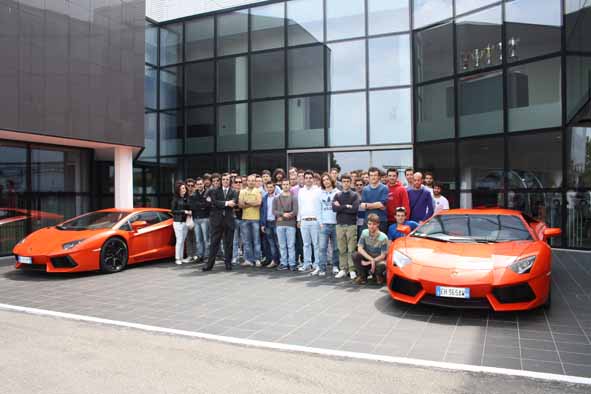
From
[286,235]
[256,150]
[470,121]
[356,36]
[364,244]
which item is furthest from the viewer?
[256,150]

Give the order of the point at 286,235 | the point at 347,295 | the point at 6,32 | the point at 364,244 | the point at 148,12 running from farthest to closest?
the point at 148,12 < the point at 6,32 < the point at 286,235 < the point at 364,244 < the point at 347,295

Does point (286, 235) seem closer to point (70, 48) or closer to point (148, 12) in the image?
point (70, 48)

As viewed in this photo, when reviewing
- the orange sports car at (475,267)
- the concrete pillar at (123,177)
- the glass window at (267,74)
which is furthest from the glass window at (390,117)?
the orange sports car at (475,267)

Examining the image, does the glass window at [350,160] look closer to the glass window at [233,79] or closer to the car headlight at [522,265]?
the glass window at [233,79]

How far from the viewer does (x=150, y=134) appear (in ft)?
58.7

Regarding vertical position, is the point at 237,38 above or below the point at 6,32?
above

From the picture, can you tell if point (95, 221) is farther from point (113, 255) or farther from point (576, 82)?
point (576, 82)

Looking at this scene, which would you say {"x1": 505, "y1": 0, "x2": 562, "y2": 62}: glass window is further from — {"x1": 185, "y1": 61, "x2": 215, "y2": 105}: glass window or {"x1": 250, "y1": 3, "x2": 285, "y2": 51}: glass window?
{"x1": 185, "y1": 61, "x2": 215, "y2": 105}: glass window

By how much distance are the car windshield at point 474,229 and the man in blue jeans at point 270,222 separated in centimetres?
350

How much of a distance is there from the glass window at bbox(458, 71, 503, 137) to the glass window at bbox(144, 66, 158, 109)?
1154 cm

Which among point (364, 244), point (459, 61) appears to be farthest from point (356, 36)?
point (364, 244)

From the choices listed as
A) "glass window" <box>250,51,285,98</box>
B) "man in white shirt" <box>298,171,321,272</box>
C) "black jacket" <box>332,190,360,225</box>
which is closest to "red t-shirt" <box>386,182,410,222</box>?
"black jacket" <box>332,190,360,225</box>

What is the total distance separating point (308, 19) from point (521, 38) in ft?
23.0

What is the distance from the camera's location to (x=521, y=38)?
12523 mm
